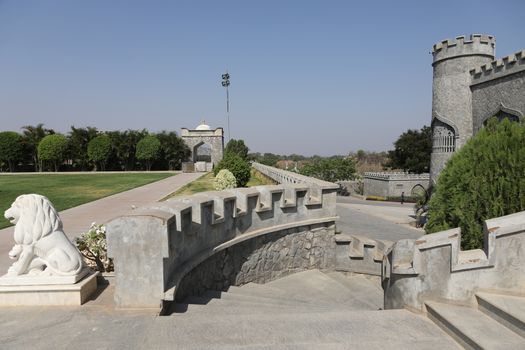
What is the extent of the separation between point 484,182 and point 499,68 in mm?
20462

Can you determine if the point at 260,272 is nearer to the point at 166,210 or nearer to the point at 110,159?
the point at 166,210

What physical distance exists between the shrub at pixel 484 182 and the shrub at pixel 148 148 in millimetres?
41381

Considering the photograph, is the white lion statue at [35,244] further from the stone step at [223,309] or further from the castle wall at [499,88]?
the castle wall at [499,88]

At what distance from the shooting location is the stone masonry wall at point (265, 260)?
5.71 meters

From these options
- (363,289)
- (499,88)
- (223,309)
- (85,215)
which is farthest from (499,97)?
(85,215)

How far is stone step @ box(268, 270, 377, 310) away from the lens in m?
6.63

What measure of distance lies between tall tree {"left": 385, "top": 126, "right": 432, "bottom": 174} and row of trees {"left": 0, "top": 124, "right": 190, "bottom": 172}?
35.0 m

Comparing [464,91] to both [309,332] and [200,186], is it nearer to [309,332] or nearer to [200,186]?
[200,186]

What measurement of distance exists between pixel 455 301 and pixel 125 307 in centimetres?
360

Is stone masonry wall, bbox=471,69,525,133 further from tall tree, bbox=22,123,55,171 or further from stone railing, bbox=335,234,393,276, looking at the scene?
tall tree, bbox=22,123,55,171

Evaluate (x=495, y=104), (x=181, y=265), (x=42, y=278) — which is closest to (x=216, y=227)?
(x=181, y=265)

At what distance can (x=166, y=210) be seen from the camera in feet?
13.8

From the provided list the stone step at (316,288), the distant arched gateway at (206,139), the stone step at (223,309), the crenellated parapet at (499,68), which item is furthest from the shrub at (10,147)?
the crenellated parapet at (499,68)

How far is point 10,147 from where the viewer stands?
4122cm
